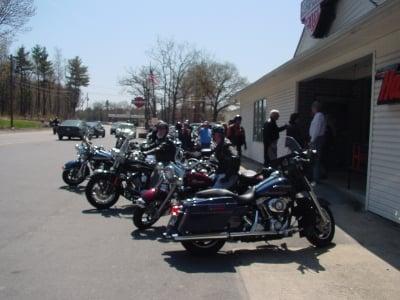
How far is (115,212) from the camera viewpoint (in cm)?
966

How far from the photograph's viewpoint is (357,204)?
1030 cm

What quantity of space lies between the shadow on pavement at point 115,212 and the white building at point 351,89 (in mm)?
4315

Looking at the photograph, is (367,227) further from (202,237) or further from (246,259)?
(202,237)

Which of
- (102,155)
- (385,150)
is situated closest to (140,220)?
(102,155)

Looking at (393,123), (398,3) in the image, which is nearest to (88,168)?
(393,123)

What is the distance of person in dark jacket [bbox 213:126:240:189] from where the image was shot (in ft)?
24.9

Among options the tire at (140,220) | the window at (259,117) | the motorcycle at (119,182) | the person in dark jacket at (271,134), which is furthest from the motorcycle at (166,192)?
the window at (259,117)

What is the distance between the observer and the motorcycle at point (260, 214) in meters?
6.52

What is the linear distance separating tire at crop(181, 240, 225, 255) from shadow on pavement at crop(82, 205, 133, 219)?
279 cm

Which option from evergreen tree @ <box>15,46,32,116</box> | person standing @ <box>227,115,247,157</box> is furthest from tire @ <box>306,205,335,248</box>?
evergreen tree @ <box>15,46,32,116</box>

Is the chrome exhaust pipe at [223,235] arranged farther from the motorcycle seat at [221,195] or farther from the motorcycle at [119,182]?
the motorcycle at [119,182]

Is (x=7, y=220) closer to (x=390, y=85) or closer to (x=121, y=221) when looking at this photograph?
(x=121, y=221)

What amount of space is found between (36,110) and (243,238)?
10655cm

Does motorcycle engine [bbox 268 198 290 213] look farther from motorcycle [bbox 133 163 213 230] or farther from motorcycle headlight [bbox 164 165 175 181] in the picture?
motorcycle headlight [bbox 164 165 175 181]
